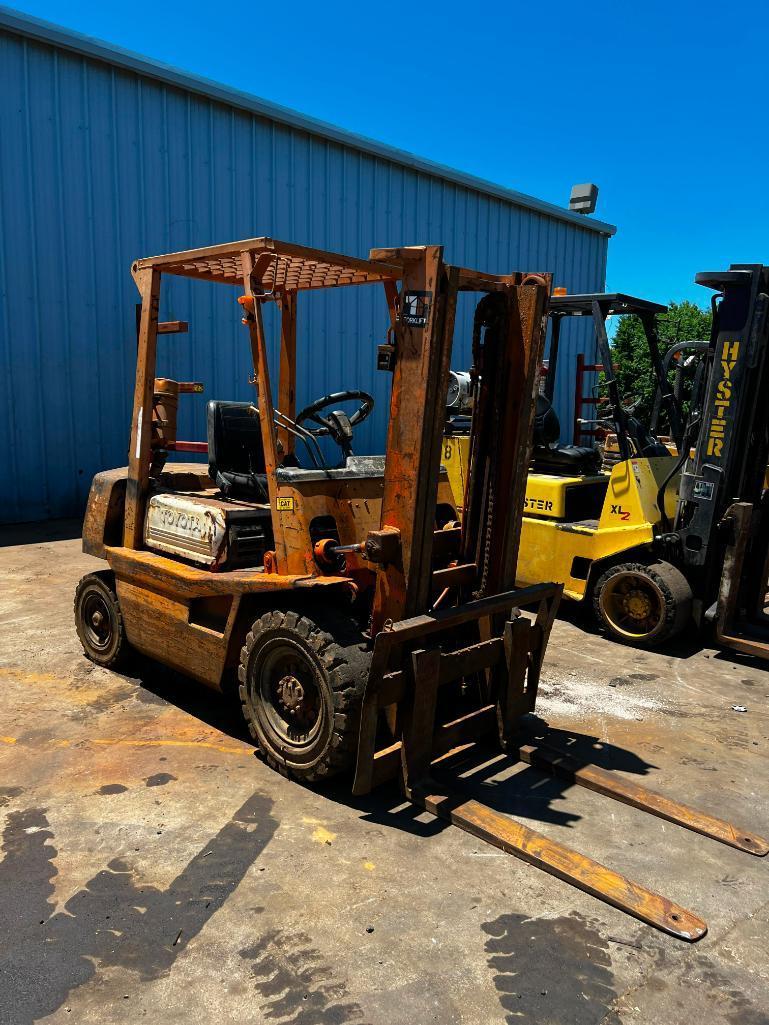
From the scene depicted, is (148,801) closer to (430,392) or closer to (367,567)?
(367,567)

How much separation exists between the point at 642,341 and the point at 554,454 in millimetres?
21918

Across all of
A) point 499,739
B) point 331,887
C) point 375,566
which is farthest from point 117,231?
point 331,887

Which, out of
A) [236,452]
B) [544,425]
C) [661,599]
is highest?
[544,425]

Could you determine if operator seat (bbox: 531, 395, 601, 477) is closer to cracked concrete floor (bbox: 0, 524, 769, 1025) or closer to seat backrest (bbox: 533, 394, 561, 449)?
seat backrest (bbox: 533, 394, 561, 449)

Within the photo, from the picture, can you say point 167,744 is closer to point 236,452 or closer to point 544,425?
point 236,452

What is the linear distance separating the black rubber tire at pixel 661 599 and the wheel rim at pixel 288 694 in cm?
350

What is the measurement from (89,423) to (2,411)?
1.18m

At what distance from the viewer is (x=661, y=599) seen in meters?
6.27

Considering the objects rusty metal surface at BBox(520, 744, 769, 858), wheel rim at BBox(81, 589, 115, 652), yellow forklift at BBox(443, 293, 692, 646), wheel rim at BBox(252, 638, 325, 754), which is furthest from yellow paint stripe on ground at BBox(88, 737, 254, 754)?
yellow forklift at BBox(443, 293, 692, 646)

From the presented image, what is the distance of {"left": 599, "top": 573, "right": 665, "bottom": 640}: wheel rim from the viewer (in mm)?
6371

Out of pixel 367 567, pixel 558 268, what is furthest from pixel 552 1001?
pixel 558 268

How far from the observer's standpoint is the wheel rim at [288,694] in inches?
151

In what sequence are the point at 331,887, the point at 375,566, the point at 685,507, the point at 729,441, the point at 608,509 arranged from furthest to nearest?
1. the point at 608,509
2. the point at 685,507
3. the point at 729,441
4. the point at 375,566
5. the point at 331,887

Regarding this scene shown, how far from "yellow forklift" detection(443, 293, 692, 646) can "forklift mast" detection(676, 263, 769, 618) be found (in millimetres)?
283
